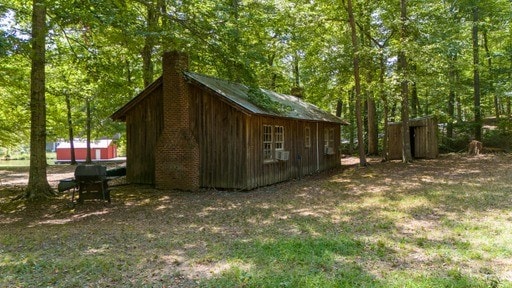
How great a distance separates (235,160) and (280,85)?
15792 millimetres

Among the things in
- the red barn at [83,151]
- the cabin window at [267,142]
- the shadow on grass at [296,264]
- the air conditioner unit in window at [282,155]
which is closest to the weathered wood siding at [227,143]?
the cabin window at [267,142]

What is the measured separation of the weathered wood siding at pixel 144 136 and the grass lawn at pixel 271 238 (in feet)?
8.11

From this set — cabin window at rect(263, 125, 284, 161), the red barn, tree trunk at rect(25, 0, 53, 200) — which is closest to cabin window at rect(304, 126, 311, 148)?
cabin window at rect(263, 125, 284, 161)

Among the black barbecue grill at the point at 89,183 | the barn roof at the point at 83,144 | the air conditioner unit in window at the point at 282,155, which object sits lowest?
the black barbecue grill at the point at 89,183

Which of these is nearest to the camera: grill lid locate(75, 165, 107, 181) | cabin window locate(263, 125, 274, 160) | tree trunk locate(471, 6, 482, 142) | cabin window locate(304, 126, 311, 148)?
grill lid locate(75, 165, 107, 181)

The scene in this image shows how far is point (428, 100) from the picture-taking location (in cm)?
3012

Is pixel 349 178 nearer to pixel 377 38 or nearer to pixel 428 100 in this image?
pixel 377 38

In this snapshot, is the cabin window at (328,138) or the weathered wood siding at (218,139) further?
the cabin window at (328,138)

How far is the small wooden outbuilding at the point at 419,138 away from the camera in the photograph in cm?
2055

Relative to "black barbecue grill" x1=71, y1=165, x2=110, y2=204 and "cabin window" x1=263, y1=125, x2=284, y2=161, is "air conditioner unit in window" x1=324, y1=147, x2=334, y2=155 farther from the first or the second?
"black barbecue grill" x1=71, y1=165, x2=110, y2=204

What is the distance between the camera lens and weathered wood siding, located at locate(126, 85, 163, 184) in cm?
1423

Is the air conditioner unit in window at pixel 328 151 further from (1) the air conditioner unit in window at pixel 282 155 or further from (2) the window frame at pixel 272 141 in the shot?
(1) the air conditioner unit in window at pixel 282 155

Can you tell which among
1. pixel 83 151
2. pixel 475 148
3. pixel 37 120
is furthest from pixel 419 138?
pixel 83 151

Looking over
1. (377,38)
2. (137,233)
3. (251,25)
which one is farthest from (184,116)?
(377,38)
